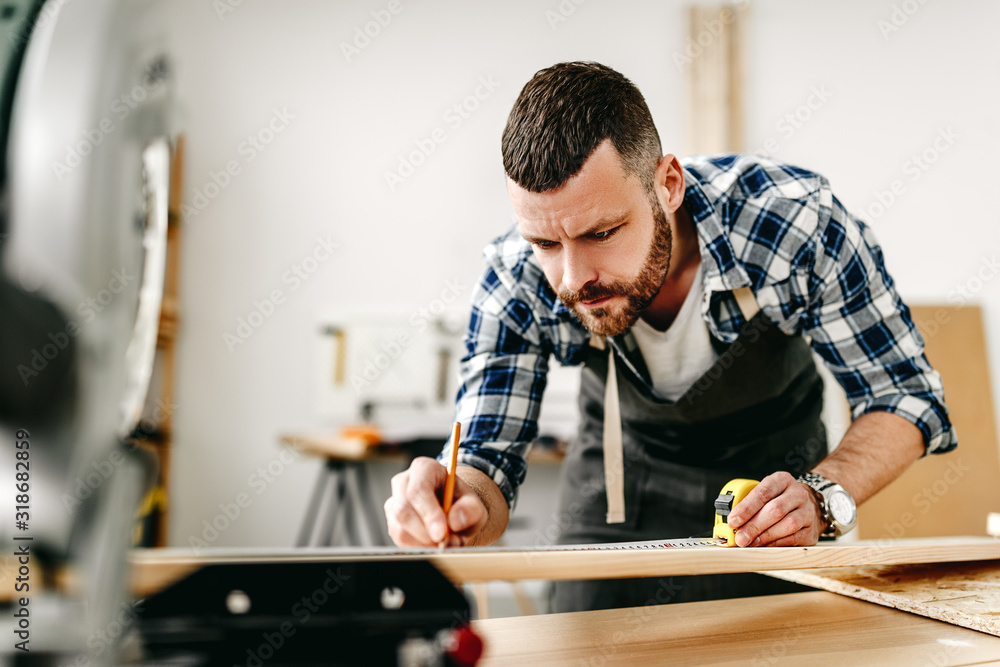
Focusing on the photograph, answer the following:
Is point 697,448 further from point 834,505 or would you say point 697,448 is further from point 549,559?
point 549,559

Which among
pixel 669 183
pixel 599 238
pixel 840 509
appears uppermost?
pixel 669 183

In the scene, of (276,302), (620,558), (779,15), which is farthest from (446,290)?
(620,558)

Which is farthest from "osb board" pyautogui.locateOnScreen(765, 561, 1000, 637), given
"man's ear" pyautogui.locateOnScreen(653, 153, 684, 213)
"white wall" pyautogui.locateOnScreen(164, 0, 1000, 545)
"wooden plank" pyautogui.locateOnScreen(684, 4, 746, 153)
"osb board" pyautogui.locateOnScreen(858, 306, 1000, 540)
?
"wooden plank" pyautogui.locateOnScreen(684, 4, 746, 153)

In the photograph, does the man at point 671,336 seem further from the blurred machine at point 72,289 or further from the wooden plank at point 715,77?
the wooden plank at point 715,77

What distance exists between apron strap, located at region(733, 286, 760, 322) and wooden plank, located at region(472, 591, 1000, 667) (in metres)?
0.53

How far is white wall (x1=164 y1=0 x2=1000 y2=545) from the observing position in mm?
3572

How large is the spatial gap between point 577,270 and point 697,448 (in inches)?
21.7

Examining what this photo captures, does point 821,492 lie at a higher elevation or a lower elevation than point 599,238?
lower

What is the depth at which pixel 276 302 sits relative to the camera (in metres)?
3.68

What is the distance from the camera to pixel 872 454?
1.23 meters

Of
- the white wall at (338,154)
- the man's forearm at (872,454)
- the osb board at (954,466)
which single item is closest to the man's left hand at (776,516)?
the man's forearm at (872,454)

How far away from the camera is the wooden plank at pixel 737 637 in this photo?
2.50 ft

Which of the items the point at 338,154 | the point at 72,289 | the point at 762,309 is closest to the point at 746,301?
the point at 762,309

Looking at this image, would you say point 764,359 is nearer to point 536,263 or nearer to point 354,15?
Answer: point 536,263
